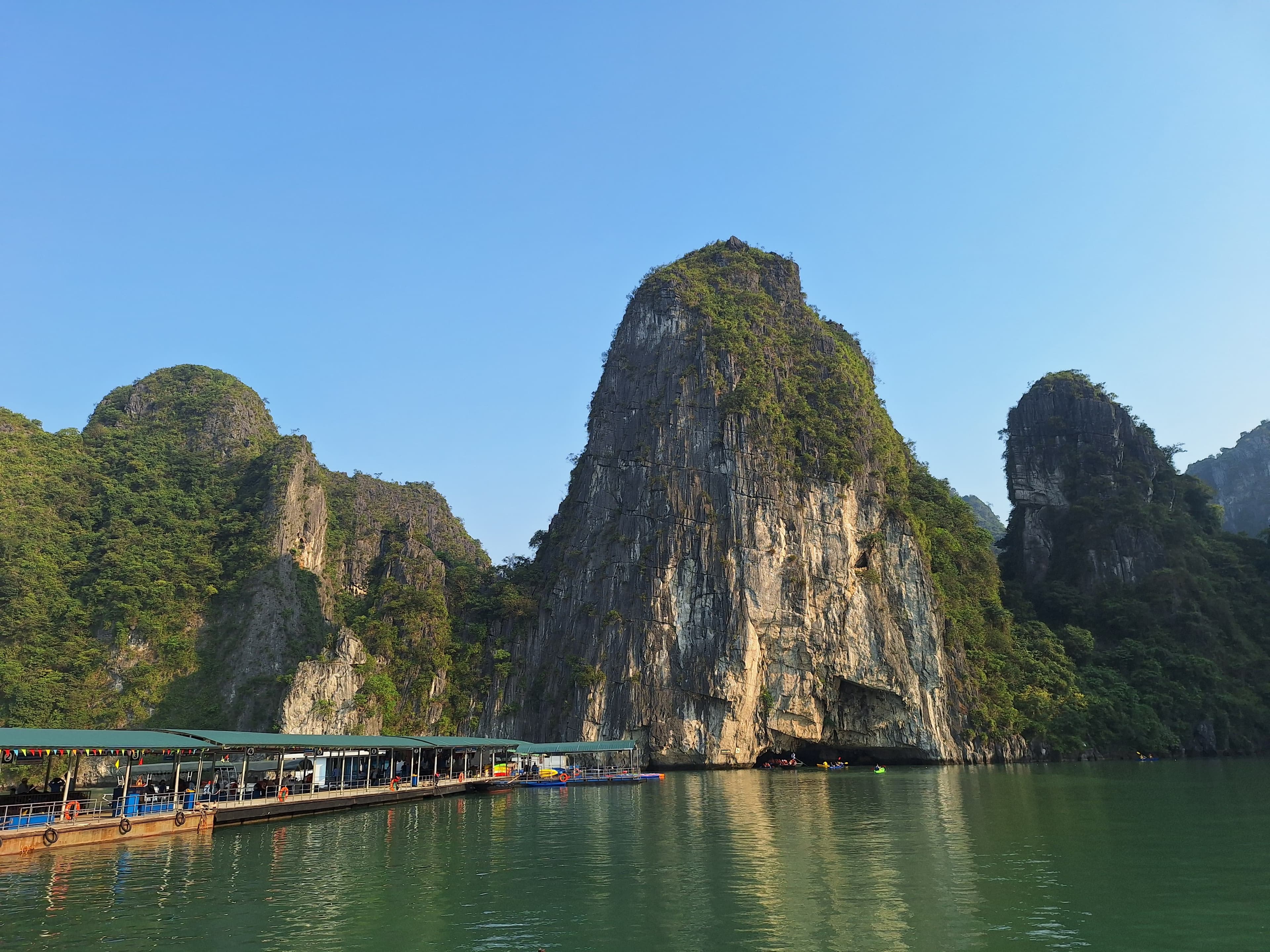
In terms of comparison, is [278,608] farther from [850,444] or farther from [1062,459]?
[1062,459]

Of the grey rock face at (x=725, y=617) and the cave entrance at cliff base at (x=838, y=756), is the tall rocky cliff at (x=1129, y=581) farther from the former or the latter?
the grey rock face at (x=725, y=617)

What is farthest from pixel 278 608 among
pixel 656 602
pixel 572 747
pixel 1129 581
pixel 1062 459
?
pixel 1062 459

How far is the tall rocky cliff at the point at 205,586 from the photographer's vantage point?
57.0m

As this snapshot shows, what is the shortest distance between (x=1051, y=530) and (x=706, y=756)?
5043cm

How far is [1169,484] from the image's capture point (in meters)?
86.5

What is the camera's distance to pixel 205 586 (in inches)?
2494

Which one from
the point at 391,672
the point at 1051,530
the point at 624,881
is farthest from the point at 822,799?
the point at 1051,530

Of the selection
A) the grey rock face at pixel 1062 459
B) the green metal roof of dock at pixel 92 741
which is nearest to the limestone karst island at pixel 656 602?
the grey rock face at pixel 1062 459

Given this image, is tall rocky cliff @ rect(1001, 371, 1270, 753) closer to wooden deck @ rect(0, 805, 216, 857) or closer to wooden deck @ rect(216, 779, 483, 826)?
wooden deck @ rect(216, 779, 483, 826)

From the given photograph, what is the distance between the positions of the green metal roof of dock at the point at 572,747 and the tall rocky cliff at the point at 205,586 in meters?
16.2

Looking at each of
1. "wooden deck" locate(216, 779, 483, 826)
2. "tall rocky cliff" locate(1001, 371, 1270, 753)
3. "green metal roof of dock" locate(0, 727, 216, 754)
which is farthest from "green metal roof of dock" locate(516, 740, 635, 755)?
"tall rocky cliff" locate(1001, 371, 1270, 753)

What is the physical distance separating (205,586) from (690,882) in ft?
188

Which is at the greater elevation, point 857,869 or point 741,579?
point 741,579

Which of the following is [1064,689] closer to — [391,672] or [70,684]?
[391,672]
